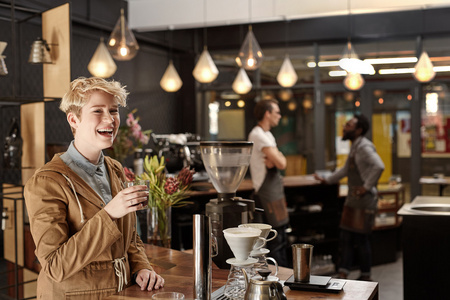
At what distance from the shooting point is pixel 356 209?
16.7 feet

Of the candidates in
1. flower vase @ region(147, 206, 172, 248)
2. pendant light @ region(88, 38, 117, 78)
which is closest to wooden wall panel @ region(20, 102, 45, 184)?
flower vase @ region(147, 206, 172, 248)

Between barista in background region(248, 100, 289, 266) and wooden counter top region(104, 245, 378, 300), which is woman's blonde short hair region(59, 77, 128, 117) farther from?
barista in background region(248, 100, 289, 266)

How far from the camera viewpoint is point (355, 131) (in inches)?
204

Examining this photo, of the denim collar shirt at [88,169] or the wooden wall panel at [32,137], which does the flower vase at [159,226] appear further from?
the wooden wall panel at [32,137]

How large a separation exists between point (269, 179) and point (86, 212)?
2889mm

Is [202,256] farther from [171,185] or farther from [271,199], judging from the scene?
[271,199]

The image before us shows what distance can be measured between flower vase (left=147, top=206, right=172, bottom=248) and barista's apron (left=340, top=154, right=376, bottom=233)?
2.69m

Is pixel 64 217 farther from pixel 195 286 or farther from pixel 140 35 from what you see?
pixel 140 35

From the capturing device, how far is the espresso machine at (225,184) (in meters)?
2.11

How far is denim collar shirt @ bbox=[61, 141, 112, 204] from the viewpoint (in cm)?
193

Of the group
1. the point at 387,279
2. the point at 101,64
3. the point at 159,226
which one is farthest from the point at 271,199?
the point at 101,64

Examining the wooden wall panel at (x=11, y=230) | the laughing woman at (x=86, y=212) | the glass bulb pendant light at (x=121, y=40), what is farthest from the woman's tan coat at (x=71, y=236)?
the glass bulb pendant light at (x=121, y=40)

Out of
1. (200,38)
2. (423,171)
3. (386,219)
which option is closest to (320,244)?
(386,219)

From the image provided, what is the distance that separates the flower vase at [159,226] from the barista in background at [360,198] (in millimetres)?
2705
